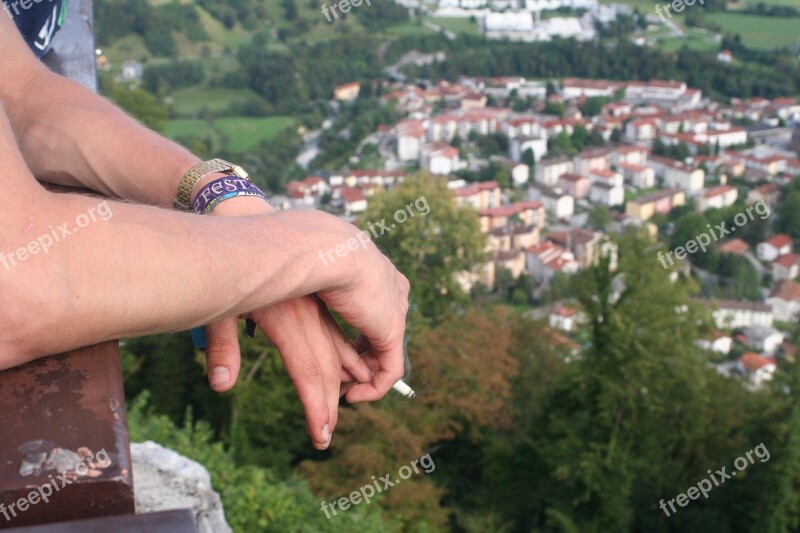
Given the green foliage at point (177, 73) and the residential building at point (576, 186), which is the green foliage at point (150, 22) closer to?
the green foliage at point (177, 73)

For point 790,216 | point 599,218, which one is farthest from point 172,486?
point 599,218

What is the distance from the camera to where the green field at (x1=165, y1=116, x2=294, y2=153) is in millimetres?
30250

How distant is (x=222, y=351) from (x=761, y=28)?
47597 mm

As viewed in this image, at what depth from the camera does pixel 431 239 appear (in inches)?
413

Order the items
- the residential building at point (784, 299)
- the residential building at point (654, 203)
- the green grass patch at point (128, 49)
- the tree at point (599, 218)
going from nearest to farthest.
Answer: the residential building at point (784, 299) → the tree at point (599, 218) → the residential building at point (654, 203) → the green grass patch at point (128, 49)

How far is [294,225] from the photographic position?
100 centimetres

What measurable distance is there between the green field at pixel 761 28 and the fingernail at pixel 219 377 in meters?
45.0

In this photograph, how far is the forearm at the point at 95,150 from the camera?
1179 millimetres

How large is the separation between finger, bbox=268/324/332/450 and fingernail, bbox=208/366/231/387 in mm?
73

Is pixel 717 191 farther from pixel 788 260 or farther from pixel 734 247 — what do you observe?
pixel 788 260

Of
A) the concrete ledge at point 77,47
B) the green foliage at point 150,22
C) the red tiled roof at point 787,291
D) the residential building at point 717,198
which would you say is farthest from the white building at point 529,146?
the concrete ledge at point 77,47

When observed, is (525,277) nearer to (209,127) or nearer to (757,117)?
(209,127)

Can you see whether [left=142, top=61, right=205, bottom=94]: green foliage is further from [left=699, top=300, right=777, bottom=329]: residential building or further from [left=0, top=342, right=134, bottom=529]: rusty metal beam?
[left=0, top=342, right=134, bottom=529]: rusty metal beam

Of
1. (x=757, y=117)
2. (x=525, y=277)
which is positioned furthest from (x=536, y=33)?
(x=525, y=277)
